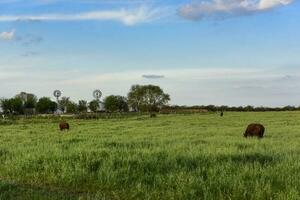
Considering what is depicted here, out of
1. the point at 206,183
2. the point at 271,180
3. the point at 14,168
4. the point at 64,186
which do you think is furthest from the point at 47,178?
the point at 271,180

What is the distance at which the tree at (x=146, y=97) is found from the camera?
16952 centimetres

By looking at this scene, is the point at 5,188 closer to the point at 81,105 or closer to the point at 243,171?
the point at 243,171

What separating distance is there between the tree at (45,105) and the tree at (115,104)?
16.2 m

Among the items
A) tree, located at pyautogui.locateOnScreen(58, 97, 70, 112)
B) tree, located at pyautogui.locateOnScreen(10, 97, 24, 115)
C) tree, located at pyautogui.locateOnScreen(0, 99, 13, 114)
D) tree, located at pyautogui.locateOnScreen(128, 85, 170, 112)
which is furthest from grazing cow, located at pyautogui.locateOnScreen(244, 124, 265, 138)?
tree, located at pyautogui.locateOnScreen(128, 85, 170, 112)

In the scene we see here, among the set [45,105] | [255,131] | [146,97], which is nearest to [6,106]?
[45,105]

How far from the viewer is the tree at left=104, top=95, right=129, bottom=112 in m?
157

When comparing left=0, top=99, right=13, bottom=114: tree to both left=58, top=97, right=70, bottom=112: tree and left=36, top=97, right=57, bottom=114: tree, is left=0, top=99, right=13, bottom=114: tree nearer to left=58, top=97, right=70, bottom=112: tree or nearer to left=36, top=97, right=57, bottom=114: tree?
left=36, top=97, right=57, bottom=114: tree

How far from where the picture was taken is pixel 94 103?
14462 cm

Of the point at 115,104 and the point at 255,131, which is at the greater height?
the point at 115,104

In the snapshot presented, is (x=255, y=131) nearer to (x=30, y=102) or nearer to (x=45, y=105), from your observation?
(x=45, y=105)

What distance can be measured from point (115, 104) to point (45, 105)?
75.1ft

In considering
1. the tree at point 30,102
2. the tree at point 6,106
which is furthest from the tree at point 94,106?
the tree at point 6,106

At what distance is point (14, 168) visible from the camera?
1538cm

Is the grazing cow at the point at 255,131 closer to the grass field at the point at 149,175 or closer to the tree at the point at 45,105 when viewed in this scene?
the grass field at the point at 149,175
